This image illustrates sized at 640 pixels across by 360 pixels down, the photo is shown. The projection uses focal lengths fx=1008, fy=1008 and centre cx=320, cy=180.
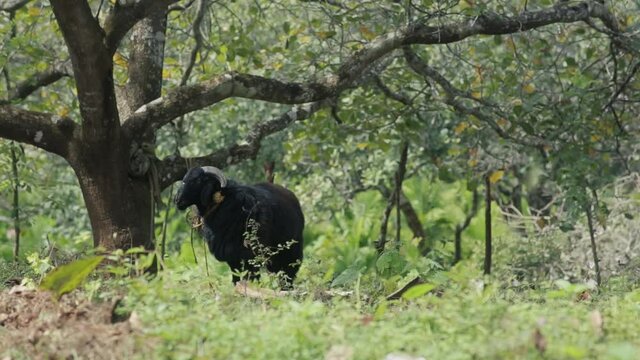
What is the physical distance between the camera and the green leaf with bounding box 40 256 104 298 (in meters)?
4.68

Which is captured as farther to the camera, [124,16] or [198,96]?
[198,96]

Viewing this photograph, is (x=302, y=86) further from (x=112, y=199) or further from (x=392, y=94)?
(x=392, y=94)

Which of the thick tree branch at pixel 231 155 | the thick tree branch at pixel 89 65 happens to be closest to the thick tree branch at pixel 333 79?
the thick tree branch at pixel 89 65

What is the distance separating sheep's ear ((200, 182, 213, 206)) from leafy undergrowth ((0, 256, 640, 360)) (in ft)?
11.5

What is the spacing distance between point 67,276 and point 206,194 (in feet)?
12.4

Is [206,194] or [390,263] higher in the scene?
[206,194]

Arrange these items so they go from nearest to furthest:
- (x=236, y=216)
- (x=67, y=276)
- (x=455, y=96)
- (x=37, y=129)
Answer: (x=67, y=276), (x=37, y=129), (x=236, y=216), (x=455, y=96)

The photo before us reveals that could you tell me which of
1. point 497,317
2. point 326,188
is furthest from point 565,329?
point 326,188

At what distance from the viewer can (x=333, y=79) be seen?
7688 millimetres

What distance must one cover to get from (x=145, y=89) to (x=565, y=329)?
4.83 m

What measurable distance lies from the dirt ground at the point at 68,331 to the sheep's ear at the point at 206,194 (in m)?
3.54

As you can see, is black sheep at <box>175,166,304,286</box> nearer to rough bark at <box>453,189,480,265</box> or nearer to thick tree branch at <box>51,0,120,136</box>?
thick tree branch at <box>51,0,120,136</box>

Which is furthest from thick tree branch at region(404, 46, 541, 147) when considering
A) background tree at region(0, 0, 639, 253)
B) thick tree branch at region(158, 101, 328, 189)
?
thick tree branch at region(158, 101, 328, 189)

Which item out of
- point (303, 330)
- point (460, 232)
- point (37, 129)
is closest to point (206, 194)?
point (37, 129)
